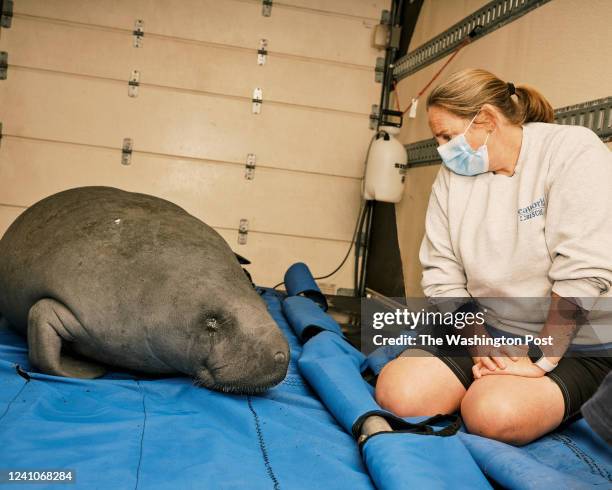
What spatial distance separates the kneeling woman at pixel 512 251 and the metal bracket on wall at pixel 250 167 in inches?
157

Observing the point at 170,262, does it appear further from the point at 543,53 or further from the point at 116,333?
the point at 543,53

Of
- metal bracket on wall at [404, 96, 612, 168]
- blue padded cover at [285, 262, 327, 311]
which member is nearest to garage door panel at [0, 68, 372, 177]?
blue padded cover at [285, 262, 327, 311]

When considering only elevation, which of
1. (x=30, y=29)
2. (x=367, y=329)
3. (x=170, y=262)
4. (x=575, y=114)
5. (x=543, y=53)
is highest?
(x=30, y=29)

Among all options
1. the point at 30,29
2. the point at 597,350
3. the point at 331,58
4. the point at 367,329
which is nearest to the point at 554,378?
the point at 597,350

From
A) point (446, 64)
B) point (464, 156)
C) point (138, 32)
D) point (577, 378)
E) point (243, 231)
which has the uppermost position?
point (138, 32)

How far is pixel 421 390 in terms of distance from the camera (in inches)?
94.7

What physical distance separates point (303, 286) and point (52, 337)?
99.7 inches

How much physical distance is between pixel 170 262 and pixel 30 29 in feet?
16.4

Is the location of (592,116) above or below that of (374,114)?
below

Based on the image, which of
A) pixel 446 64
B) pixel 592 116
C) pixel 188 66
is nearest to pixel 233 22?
pixel 188 66

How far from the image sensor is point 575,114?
3.25 meters

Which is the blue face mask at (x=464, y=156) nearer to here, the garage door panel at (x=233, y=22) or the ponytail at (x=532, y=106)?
the ponytail at (x=532, y=106)

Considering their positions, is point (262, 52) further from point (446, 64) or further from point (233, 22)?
point (446, 64)

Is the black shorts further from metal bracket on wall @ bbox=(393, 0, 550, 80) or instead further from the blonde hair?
metal bracket on wall @ bbox=(393, 0, 550, 80)
